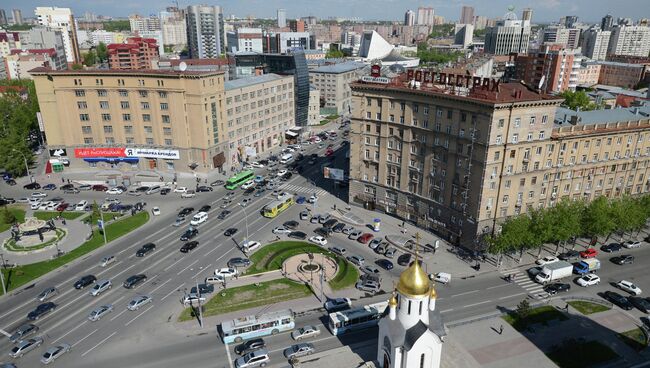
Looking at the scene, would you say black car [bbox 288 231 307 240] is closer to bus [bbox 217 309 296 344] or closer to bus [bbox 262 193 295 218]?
bus [bbox 262 193 295 218]

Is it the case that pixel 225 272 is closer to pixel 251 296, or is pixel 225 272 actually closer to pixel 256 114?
pixel 251 296

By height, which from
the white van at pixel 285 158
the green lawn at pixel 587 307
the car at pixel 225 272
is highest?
the white van at pixel 285 158

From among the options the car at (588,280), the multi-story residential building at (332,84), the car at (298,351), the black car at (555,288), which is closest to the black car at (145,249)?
the car at (298,351)

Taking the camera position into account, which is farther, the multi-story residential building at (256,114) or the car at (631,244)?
the multi-story residential building at (256,114)

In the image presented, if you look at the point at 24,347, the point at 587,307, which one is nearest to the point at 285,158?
the point at 24,347

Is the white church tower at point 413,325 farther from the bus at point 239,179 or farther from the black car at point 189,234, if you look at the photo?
the bus at point 239,179

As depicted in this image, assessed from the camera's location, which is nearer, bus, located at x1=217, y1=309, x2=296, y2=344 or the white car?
bus, located at x1=217, y1=309, x2=296, y2=344

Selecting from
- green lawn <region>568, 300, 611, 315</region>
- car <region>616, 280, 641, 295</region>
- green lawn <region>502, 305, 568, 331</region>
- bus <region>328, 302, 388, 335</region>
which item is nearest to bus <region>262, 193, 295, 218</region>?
bus <region>328, 302, 388, 335</region>
